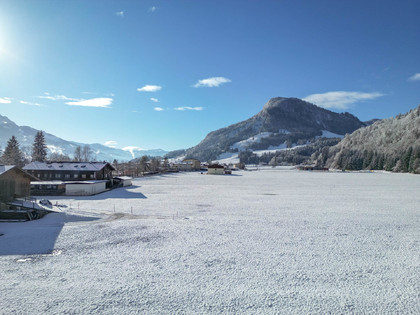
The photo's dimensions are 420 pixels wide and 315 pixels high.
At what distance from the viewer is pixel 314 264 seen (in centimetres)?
1365

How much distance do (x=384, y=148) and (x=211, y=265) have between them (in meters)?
165

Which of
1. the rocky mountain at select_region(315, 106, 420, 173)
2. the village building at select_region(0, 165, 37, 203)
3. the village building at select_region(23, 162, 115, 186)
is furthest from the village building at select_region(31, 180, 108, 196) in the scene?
the rocky mountain at select_region(315, 106, 420, 173)

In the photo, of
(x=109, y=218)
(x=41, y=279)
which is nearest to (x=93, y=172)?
(x=109, y=218)

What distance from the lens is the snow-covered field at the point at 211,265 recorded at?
9953mm

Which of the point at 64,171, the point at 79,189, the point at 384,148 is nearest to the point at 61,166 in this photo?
the point at 64,171

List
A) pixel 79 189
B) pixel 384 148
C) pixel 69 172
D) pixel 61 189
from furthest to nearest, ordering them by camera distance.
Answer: pixel 384 148
pixel 69 172
pixel 61 189
pixel 79 189

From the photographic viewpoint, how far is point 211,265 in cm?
1360

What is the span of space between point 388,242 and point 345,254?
4.79 m

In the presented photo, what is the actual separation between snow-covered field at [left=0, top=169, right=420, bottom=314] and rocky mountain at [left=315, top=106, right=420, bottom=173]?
385 feet

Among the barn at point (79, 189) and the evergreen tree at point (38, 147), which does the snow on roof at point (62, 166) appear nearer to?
the barn at point (79, 189)

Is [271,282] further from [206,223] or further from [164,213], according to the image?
[164,213]

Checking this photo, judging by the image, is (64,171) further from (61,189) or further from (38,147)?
(38,147)

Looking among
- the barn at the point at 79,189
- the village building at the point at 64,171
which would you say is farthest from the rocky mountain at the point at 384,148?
the barn at the point at 79,189

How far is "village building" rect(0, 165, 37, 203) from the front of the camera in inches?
1121
